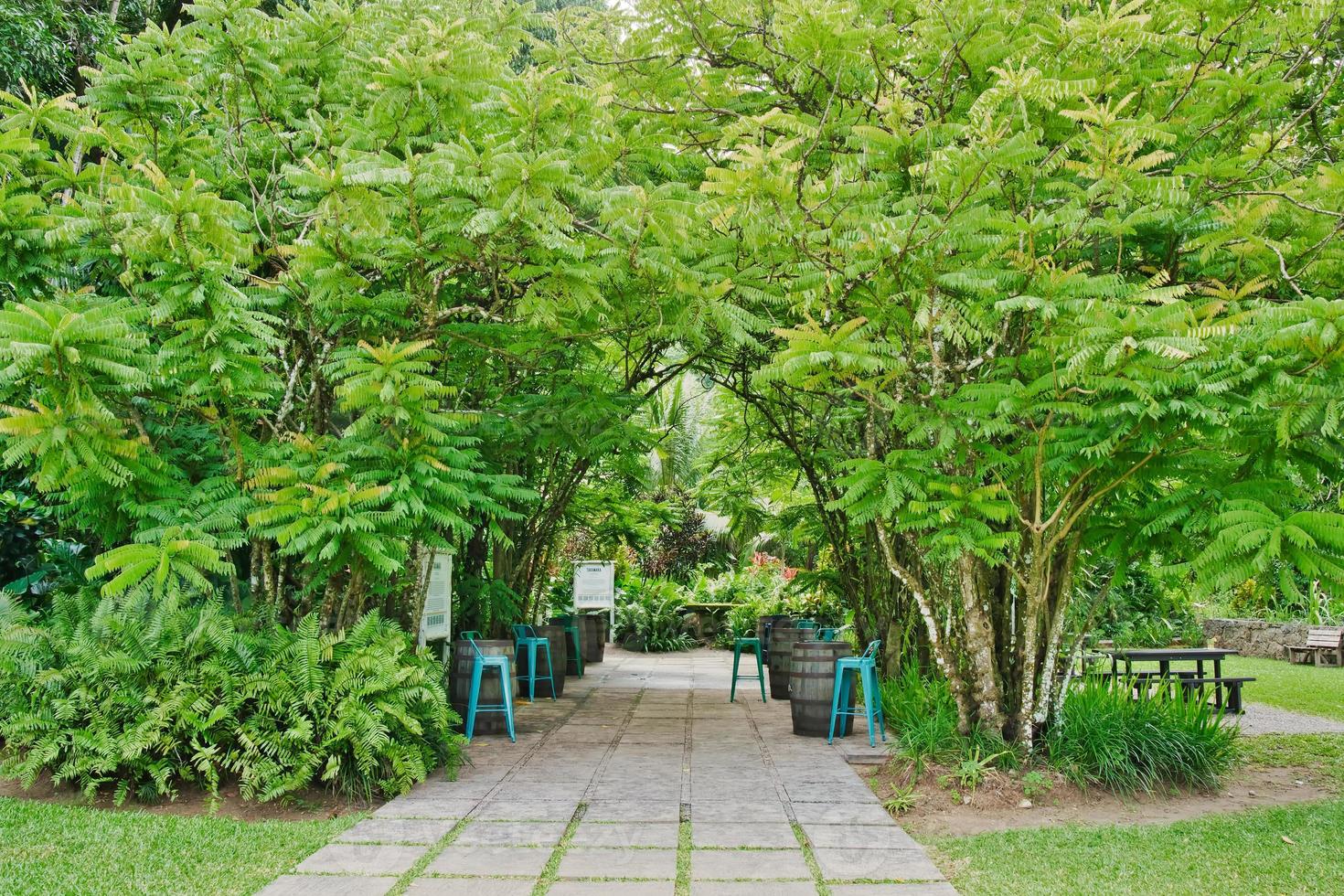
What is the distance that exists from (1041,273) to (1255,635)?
13.1 meters

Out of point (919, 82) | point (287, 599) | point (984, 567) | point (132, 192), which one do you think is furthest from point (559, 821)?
Answer: point (919, 82)

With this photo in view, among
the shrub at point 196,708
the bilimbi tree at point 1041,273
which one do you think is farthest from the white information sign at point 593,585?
the shrub at point 196,708

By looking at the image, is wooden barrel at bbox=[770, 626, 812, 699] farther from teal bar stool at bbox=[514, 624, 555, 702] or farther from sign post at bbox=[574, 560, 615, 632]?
sign post at bbox=[574, 560, 615, 632]

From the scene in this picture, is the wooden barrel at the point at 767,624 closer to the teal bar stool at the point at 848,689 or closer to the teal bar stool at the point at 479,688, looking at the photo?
the teal bar stool at the point at 848,689

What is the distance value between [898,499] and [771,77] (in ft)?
11.4

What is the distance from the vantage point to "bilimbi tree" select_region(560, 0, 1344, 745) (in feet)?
14.7

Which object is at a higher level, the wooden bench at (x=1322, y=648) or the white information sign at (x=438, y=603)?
the white information sign at (x=438, y=603)

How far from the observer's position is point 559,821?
4887 millimetres

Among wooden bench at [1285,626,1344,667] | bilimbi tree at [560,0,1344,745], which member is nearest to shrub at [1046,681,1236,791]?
bilimbi tree at [560,0,1344,745]

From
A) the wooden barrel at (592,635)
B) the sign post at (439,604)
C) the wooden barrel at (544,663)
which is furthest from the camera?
the wooden barrel at (592,635)

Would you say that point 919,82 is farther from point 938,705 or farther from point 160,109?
point 160,109

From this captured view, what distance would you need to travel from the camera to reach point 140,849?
4.30 meters

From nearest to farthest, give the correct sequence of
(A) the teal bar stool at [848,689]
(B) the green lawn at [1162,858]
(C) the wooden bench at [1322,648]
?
(B) the green lawn at [1162,858]
(A) the teal bar stool at [848,689]
(C) the wooden bench at [1322,648]

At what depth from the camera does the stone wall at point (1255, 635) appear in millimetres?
14219
